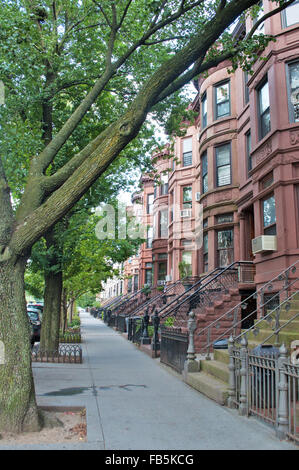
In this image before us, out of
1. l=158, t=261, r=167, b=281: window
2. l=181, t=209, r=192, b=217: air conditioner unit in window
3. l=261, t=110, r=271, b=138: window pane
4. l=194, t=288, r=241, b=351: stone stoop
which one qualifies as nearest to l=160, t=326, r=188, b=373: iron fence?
l=194, t=288, r=241, b=351: stone stoop

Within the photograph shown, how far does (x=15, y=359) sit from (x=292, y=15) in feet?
40.6

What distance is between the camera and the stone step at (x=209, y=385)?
7.12 m

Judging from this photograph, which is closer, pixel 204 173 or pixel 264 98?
pixel 264 98

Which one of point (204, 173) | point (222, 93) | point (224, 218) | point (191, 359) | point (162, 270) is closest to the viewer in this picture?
point (191, 359)

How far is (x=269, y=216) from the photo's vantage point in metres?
12.7

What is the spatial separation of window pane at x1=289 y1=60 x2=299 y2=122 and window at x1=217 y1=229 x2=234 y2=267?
638 centimetres

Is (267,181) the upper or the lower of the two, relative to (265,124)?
lower

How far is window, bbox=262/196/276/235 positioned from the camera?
12359 mm

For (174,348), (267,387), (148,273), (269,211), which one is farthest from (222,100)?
(148,273)

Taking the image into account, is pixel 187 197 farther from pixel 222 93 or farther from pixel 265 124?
pixel 265 124

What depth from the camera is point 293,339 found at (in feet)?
27.1

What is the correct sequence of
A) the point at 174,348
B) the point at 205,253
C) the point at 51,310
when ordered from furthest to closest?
1. the point at 205,253
2. the point at 51,310
3. the point at 174,348
